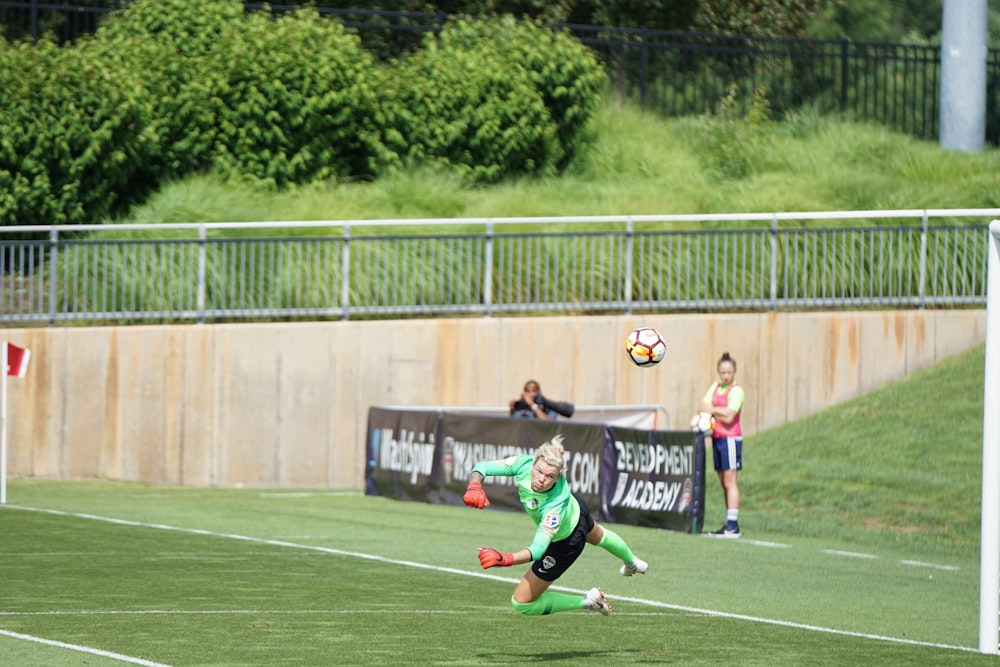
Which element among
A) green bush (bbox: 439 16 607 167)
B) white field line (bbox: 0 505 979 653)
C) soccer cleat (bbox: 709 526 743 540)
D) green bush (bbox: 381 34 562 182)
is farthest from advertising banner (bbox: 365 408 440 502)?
green bush (bbox: 439 16 607 167)

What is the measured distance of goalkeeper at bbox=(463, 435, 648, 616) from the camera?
10.6 meters

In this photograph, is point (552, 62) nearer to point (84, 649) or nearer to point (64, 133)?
point (64, 133)

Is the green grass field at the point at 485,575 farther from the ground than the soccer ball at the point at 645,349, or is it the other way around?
the soccer ball at the point at 645,349

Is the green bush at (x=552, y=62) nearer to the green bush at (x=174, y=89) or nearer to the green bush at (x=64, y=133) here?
the green bush at (x=174, y=89)

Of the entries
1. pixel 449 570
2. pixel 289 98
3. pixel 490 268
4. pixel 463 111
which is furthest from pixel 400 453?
pixel 463 111

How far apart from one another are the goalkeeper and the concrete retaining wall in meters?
13.3

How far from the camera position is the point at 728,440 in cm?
1848

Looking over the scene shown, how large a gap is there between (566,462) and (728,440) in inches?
92.2

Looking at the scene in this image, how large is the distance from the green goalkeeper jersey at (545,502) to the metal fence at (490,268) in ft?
44.9

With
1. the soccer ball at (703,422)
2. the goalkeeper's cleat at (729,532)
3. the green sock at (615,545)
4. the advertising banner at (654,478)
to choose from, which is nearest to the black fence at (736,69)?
the advertising banner at (654,478)

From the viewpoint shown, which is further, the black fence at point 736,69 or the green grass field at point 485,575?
the black fence at point 736,69

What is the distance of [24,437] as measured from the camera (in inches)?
928

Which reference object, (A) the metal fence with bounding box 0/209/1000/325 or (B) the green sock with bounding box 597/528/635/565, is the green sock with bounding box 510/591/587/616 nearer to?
(B) the green sock with bounding box 597/528/635/565

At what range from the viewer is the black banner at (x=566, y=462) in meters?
18.8
